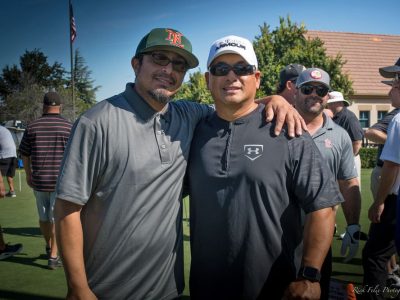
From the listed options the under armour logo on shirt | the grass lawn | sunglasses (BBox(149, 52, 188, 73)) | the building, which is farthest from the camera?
the building

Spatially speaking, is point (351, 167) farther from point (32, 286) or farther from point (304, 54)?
point (304, 54)

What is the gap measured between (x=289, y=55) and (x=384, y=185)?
1091 inches

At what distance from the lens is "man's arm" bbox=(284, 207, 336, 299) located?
7.82ft

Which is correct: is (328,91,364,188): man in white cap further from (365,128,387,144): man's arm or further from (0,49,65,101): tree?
(0,49,65,101): tree

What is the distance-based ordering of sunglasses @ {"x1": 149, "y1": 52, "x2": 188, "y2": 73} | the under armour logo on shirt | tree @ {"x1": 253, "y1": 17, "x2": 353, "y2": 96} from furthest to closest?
tree @ {"x1": 253, "y1": 17, "x2": 353, "y2": 96}, sunglasses @ {"x1": 149, "y1": 52, "x2": 188, "y2": 73}, the under armour logo on shirt

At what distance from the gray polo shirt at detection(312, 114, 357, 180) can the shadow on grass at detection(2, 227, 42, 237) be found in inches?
253

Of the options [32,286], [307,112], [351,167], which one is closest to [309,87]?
[307,112]

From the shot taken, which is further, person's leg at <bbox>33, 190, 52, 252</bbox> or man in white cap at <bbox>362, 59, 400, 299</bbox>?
person's leg at <bbox>33, 190, 52, 252</bbox>

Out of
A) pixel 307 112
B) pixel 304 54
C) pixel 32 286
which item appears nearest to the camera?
pixel 307 112

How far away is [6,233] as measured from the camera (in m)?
8.30

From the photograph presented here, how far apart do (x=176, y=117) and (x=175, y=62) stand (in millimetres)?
425

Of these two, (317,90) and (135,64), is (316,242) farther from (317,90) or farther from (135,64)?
(317,90)

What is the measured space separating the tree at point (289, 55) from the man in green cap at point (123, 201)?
1110 inches

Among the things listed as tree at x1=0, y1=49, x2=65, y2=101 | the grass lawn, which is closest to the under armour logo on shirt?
the grass lawn
